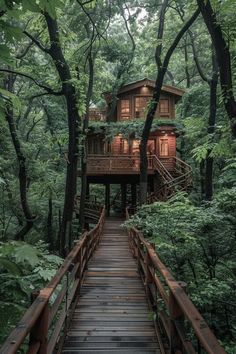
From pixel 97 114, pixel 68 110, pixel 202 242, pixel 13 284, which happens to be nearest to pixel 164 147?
pixel 97 114

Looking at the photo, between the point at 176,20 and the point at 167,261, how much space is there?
611 inches

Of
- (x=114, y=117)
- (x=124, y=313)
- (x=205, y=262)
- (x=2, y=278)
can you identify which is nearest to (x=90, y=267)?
(x=205, y=262)

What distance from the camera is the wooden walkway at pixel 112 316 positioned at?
4.79 metres

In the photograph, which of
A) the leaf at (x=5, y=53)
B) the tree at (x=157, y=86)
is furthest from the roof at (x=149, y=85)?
the leaf at (x=5, y=53)

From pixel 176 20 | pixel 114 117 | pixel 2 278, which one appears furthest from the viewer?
pixel 114 117

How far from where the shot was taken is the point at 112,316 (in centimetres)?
612

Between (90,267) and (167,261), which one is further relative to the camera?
(90,267)

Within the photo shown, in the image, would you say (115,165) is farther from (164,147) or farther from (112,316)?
(112,316)

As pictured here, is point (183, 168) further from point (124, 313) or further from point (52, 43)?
point (124, 313)

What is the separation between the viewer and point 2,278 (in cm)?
410

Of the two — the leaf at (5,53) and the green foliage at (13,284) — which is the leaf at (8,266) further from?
the leaf at (5,53)

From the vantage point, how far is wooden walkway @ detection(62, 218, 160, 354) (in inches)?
189

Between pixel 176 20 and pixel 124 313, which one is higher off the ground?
pixel 176 20

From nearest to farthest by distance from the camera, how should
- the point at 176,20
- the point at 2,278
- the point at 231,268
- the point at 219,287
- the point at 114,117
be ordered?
1. the point at 2,278
2. the point at 219,287
3. the point at 231,268
4. the point at 176,20
5. the point at 114,117
